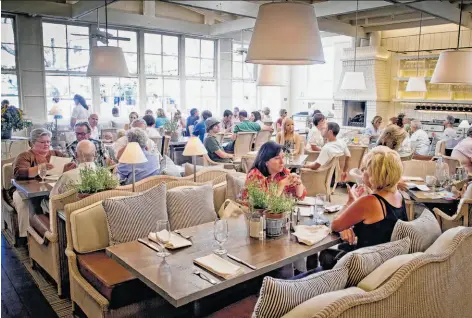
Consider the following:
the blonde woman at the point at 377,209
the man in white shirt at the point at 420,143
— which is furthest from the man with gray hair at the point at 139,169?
the man in white shirt at the point at 420,143


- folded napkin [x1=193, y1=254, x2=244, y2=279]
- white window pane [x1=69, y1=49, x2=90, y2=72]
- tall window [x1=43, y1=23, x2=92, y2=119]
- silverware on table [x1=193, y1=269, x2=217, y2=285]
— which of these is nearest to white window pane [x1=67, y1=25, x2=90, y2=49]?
tall window [x1=43, y1=23, x2=92, y2=119]

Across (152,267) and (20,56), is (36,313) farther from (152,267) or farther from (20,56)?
(20,56)

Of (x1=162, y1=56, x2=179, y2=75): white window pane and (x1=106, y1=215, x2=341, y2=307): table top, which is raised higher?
(x1=162, y1=56, x2=179, y2=75): white window pane

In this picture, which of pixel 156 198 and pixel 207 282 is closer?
pixel 207 282

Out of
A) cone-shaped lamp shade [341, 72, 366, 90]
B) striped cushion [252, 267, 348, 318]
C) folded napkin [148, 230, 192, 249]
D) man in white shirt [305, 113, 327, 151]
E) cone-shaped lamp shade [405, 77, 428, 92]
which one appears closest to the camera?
striped cushion [252, 267, 348, 318]

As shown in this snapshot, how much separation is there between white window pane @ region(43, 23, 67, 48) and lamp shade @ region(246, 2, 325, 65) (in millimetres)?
8943

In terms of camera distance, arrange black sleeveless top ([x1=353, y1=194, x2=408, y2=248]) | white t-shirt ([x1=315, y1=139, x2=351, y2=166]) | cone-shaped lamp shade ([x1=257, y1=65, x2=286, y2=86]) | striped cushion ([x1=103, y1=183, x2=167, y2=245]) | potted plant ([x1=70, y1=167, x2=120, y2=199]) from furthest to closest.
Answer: white t-shirt ([x1=315, y1=139, x2=351, y2=166]), cone-shaped lamp shade ([x1=257, y1=65, x2=286, y2=86]), potted plant ([x1=70, y1=167, x2=120, y2=199]), striped cushion ([x1=103, y1=183, x2=167, y2=245]), black sleeveless top ([x1=353, y1=194, x2=408, y2=248])

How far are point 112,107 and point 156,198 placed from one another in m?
8.49

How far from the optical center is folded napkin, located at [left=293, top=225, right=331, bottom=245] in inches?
102

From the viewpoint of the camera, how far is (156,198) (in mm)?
3135

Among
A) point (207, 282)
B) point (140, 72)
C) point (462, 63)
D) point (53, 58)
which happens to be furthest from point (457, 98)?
point (207, 282)

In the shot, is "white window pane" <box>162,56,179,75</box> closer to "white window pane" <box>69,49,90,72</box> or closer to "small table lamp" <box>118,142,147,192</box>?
"white window pane" <box>69,49,90,72</box>

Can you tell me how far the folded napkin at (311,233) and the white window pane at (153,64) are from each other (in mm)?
9745

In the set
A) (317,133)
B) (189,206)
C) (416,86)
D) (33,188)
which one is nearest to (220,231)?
(189,206)
